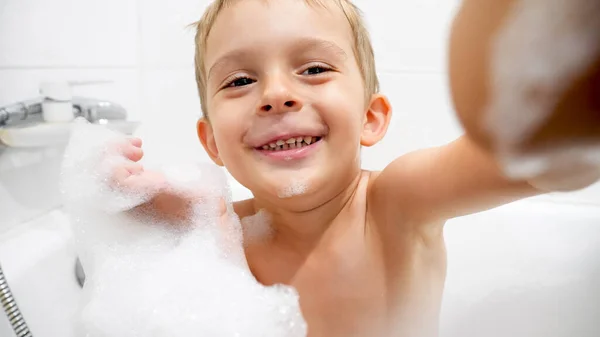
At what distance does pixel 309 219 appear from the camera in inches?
30.2

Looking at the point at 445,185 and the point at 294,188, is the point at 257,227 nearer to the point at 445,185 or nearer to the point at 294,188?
the point at 294,188

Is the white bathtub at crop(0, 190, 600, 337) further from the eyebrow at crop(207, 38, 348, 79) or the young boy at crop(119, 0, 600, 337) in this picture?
the eyebrow at crop(207, 38, 348, 79)

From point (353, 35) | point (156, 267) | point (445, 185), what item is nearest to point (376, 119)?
point (353, 35)

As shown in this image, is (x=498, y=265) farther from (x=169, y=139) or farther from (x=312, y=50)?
(x=169, y=139)

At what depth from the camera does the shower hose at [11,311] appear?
67 centimetres

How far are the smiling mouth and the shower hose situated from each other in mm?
391

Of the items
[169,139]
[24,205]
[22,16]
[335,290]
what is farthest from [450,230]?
[22,16]

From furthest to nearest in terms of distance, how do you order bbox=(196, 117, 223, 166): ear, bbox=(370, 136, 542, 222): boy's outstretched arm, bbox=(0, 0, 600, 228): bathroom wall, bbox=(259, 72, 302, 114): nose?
bbox=(0, 0, 600, 228): bathroom wall → bbox=(196, 117, 223, 166): ear → bbox=(259, 72, 302, 114): nose → bbox=(370, 136, 542, 222): boy's outstretched arm

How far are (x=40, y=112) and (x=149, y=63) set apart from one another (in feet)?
1.42

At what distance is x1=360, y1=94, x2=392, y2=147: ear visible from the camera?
80 centimetres

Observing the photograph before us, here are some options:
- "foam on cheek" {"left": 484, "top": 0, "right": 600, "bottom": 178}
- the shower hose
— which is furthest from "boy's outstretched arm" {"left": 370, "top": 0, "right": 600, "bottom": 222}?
the shower hose

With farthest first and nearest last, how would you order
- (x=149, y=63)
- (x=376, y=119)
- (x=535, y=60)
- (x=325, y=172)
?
1. (x=149, y=63)
2. (x=376, y=119)
3. (x=325, y=172)
4. (x=535, y=60)

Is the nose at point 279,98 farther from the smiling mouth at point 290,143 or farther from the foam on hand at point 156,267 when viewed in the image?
the foam on hand at point 156,267

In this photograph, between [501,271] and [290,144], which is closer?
[290,144]
